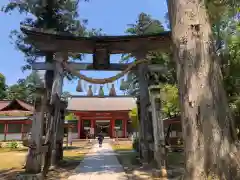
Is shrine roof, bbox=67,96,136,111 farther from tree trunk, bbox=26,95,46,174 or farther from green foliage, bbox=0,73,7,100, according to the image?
tree trunk, bbox=26,95,46,174

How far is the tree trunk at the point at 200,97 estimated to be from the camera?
279cm

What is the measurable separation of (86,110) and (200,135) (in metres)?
29.8

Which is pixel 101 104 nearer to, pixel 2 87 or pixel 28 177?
pixel 2 87

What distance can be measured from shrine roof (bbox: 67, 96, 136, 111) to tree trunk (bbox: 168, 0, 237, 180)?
28763 millimetres

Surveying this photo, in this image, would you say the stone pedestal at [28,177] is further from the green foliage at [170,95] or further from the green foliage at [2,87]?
the green foliage at [2,87]

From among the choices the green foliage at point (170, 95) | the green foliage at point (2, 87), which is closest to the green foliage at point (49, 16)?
the green foliage at point (170, 95)

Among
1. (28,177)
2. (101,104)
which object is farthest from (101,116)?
(28,177)

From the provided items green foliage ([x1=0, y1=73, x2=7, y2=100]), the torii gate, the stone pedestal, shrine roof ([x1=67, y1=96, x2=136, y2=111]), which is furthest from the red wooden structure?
green foliage ([x1=0, y1=73, x2=7, y2=100])

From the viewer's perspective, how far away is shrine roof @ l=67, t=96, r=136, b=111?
3262 cm

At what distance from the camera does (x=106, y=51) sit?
29.5ft

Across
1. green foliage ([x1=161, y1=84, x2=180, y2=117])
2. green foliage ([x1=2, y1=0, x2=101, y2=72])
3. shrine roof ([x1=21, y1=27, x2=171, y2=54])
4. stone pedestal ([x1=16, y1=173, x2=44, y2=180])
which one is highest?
green foliage ([x1=2, y1=0, x2=101, y2=72])

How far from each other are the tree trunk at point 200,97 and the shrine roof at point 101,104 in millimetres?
28763

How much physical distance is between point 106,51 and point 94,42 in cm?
51

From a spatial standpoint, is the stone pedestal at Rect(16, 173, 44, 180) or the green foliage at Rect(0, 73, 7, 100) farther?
the green foliage at Rect(0, 73, 7, 100)
